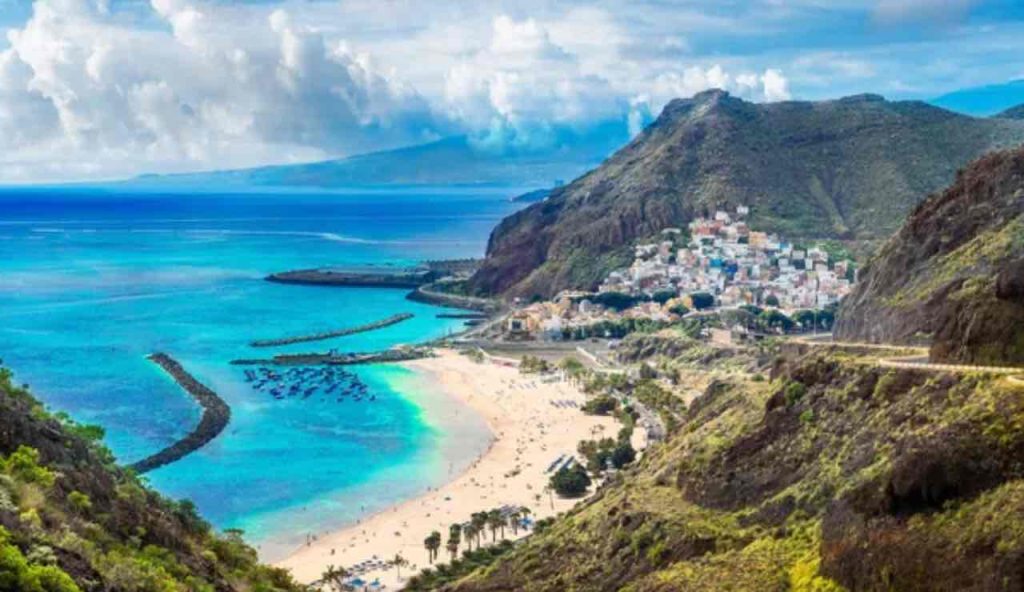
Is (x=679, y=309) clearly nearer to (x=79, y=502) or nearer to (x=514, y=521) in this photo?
(x=514, y=521)

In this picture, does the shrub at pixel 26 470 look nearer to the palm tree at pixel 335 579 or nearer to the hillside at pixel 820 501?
the hillside at pixel 820 501

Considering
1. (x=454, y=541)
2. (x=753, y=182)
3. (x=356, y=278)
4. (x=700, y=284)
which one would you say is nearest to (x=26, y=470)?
(x=454, y=541)

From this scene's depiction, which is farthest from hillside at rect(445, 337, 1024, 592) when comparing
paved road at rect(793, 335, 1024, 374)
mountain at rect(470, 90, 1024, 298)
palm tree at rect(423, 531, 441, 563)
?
mountain at rect(470, 90, 1024, 298)

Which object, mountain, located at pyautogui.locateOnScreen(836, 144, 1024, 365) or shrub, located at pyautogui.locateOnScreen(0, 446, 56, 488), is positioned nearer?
shrub, located at pyautogui.locateOnScreen(0, 446, 56, 488)

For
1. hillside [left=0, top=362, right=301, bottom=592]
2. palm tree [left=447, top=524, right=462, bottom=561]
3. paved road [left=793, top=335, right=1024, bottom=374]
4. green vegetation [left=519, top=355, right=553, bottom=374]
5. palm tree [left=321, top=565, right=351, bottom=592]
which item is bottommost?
palm tree [left=321, top=565, right=351, bottom=592]

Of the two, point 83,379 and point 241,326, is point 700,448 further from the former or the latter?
point 241,326

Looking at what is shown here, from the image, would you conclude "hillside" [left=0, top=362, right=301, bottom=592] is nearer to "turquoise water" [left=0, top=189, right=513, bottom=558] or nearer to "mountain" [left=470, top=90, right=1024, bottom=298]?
"turquoise water" [left=0, top=189, right=513, bottom=558]

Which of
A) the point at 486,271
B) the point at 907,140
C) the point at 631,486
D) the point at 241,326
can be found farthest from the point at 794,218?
the point at 631,486
